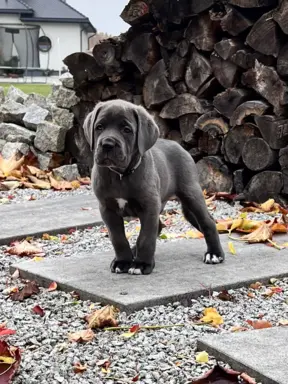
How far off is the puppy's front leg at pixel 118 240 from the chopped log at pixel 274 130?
2306 millimetres

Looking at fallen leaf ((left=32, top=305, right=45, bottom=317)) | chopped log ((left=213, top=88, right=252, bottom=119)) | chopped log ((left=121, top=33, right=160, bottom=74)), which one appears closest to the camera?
fallen leaf ((left=32, top=305, right=45, bottom=317))

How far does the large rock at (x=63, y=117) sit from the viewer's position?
25.4 ft

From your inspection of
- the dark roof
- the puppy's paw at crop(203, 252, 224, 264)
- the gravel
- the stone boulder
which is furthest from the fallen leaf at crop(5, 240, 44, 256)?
the dark roof

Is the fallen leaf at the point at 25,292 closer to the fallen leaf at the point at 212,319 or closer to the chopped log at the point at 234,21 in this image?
the fallen leaf at the point at 212,319

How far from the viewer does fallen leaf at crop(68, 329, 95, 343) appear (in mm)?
2758

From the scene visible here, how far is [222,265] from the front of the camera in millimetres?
3779

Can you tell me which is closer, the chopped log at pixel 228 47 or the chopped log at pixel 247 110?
the chopped log at pixel 247 110

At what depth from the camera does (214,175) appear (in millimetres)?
6234

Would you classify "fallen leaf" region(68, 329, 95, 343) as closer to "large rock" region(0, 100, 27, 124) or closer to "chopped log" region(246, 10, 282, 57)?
"chopped log" region(246, 10, 282, 57)

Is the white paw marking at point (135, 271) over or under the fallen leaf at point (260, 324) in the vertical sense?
over

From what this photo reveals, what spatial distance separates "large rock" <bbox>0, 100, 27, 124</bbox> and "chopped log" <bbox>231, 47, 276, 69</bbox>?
363cm

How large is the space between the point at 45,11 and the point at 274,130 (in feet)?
87.3

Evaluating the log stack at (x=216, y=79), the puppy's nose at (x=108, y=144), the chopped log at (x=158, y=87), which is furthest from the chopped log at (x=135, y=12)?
the puppy's nose at (x=108, y=144)

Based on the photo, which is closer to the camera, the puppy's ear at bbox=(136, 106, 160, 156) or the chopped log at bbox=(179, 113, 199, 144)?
the puppy's ear at bbox=(136, 106, 160, 156)
